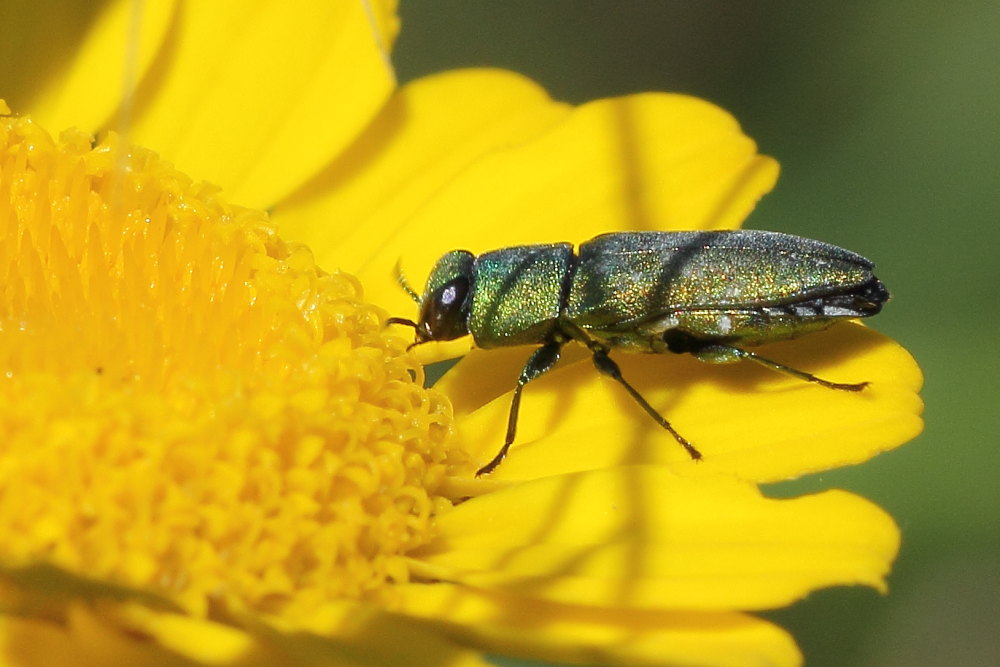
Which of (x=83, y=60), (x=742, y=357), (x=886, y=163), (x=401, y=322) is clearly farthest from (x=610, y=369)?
(x=886, y=163)

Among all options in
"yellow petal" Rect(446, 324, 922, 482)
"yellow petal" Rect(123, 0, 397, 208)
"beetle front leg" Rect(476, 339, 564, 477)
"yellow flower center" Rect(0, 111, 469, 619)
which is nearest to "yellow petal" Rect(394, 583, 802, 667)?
"yellow flower center" Rect(0, 111, 469, 619)

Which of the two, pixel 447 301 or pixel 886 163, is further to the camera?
pixel 886 163

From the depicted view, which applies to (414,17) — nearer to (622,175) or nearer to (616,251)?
(622,175)

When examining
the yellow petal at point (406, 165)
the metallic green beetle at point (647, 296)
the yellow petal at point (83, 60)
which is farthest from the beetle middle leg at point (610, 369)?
the yellow petal at point (83, 60)

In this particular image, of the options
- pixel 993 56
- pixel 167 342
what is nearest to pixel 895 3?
pixel 993 56

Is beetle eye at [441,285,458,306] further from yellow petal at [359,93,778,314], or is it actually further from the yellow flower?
yellow petal at [359,93,778,314]

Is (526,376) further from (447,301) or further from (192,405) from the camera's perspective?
(192,405)

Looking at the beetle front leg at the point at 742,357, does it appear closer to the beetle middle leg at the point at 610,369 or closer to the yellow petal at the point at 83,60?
the beetle middle leg at the point at 610,369

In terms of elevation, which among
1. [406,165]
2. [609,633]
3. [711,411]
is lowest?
[609,633]
